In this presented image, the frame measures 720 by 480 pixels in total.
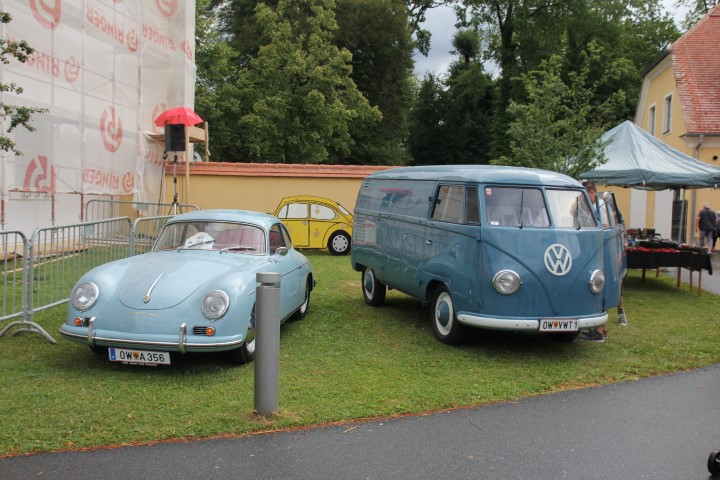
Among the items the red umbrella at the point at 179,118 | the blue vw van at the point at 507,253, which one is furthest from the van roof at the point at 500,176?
the red umbrella at the point at 179,118

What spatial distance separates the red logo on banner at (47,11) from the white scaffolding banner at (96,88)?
20 millimetres

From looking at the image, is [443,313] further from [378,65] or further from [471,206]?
[378,65]

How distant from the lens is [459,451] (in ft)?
14.2

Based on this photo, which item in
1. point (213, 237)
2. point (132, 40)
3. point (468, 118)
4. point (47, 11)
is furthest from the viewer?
point (468, 118)

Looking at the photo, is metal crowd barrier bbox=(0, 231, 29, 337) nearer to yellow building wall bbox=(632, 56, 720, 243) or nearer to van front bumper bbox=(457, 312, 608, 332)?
van front bumper bbox=(457, 312, 608, 332)

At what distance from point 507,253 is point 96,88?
39.8 feet

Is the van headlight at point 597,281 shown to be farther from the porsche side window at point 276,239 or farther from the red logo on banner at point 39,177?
the red logo on banner at point 39,177

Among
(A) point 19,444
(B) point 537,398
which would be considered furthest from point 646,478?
(A) point 19,444

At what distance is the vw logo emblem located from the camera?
6.62m

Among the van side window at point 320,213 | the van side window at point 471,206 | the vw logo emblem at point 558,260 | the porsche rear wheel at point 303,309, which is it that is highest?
the van side window at point 471,206

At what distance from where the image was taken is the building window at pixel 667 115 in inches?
1030

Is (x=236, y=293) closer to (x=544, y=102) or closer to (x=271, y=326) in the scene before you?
(x=271, y=326)

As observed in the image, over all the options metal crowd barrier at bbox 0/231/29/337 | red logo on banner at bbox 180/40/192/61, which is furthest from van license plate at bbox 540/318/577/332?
red logo on banner at bbox 180/40/192/61

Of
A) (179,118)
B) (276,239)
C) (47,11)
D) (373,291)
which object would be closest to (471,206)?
(276,239)
